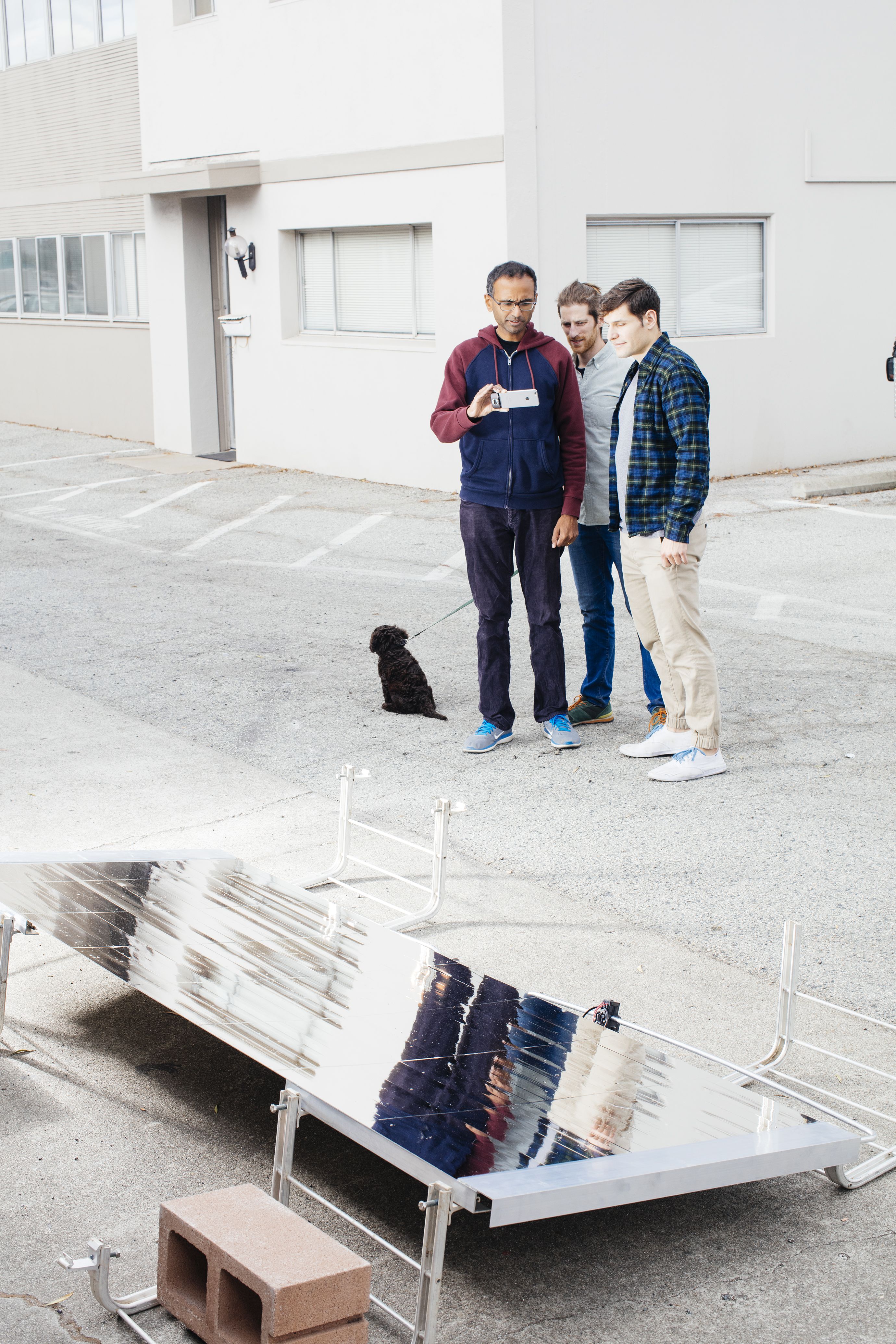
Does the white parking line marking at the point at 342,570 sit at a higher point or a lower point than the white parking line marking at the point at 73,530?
lower

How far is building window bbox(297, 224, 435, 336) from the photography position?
603 inches

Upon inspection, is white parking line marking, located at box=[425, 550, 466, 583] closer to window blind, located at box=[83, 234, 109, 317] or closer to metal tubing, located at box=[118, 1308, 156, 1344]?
metal tubing, located at box=[118, 1308, 156, 1344]

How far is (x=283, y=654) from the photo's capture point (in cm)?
866

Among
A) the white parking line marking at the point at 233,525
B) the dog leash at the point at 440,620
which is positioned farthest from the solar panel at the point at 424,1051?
the white parking line marking at the point at 233,525

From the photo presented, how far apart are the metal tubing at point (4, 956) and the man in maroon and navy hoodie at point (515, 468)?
3068 mm

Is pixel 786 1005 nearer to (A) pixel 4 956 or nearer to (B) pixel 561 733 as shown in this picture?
(A) pixel 4 956

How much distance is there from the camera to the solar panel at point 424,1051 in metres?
2.89

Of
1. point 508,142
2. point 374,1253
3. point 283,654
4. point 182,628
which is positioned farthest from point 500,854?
point 508,142

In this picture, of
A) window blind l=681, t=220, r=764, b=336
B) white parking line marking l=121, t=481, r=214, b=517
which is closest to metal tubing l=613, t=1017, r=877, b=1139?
white parking line marking l=121, t=481, r=214, b=517

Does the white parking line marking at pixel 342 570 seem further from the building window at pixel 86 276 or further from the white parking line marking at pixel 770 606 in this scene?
the building window at pixel 86 276

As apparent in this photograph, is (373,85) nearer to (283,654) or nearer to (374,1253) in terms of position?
(283,654)

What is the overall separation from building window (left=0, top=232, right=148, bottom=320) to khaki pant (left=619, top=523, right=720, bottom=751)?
1544cm

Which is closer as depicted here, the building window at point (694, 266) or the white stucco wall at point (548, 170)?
the white stucco wall at point (548, 170)

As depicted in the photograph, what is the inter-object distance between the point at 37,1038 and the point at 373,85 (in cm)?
1308
